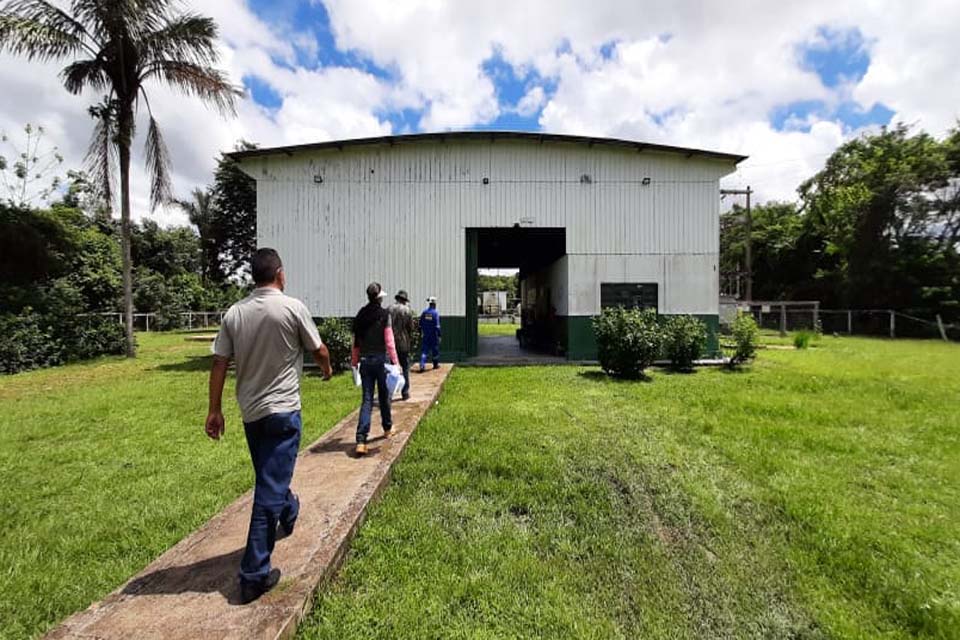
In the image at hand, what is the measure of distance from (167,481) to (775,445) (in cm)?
637

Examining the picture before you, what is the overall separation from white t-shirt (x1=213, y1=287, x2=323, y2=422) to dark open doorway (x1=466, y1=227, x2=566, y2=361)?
988 cm

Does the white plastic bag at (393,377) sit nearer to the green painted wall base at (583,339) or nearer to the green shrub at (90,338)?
the green painted wall base at (583,339)

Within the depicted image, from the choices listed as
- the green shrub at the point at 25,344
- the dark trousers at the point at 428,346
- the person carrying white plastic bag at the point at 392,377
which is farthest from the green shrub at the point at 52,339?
the person carrying white plastic bag at the point at 392,377

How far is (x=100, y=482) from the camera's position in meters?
4.47

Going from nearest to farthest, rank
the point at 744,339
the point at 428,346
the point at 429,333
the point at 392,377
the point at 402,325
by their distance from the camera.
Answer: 1. the point at 392,377
2. the point at 402,325
3. the point at 429,333
4. the point at 428,346
5. the point at 744,339

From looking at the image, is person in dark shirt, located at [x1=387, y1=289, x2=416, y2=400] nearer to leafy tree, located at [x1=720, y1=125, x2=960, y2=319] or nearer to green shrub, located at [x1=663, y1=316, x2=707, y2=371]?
green shrub, located at [x1=663, y1=316, x2=707, y2=371]

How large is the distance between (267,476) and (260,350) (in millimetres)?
683

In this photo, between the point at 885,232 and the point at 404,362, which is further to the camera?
the point at 885,232

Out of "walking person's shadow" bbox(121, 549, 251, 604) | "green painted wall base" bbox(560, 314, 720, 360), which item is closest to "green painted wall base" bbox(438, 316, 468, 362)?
"green painted wall base" bbox(560, 314, 720, 360)

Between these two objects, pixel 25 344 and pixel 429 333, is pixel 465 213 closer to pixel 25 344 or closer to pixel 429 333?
pixel 429 333

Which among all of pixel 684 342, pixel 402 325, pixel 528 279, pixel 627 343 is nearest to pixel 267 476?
pixel 402 325

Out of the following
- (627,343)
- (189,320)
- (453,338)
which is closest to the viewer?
(627,343)

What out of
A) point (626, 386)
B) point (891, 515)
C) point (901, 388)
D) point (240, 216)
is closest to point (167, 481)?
point (891, 515)

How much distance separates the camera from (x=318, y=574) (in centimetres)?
260
